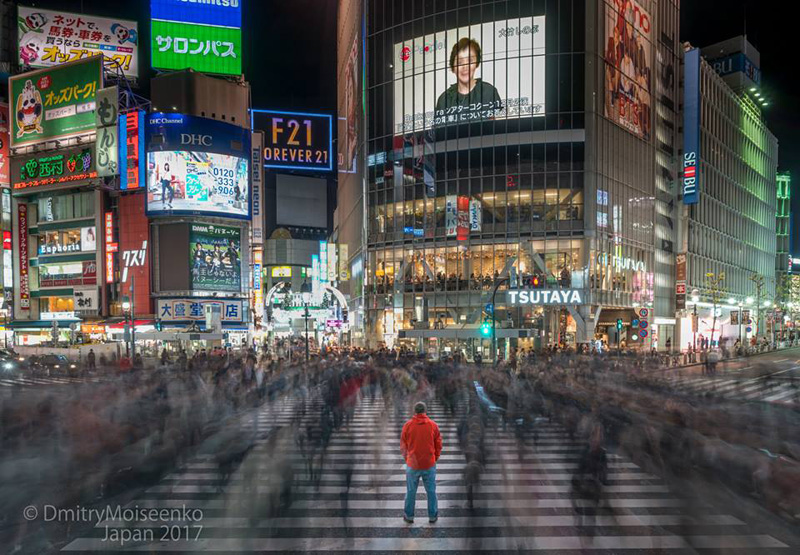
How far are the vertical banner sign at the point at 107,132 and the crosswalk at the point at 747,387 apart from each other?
53496mm

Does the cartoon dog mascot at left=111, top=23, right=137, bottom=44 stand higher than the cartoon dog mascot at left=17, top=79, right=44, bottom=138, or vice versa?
the cartoon dog mascot at left=111, top=23, right=137, bottom=44

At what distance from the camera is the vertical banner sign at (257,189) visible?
70375 millimetres

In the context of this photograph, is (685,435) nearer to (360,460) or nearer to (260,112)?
(360,460)

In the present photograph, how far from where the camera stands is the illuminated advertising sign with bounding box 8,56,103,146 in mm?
63219

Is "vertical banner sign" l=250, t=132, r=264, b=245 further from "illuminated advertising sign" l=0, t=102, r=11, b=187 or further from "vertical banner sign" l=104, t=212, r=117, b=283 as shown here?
"illuminated advertising sign" l=0, t=102, r=11, b=187

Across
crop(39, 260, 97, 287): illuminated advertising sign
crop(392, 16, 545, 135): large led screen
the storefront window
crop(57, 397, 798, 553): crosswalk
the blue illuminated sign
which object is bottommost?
crop(57, 397, 798, 553): crosswalk

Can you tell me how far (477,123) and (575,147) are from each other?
8.50m

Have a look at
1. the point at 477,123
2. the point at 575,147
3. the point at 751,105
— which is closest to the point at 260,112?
the point at 477,123

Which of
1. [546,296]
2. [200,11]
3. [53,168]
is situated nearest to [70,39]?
[53,168]

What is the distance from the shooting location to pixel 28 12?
66938 millimetres

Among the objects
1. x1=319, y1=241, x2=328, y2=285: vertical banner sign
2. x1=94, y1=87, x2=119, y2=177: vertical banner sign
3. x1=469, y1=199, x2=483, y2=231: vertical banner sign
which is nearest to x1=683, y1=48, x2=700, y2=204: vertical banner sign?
x1=469, y1=199, x2=483, y2=231: vertical banner sign

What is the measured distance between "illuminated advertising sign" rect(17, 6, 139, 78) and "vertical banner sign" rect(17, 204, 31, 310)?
16.6 metres

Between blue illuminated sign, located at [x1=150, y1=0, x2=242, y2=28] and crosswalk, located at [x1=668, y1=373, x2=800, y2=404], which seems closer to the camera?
crosswalk, located at [x1=668, y1=373, x2=800, y2=404]

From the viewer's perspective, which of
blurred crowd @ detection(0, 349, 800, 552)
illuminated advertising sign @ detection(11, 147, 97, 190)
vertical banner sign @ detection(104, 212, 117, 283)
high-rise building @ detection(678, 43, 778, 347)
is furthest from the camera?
high-rise building @ detection(678, 43, 778, 347)
